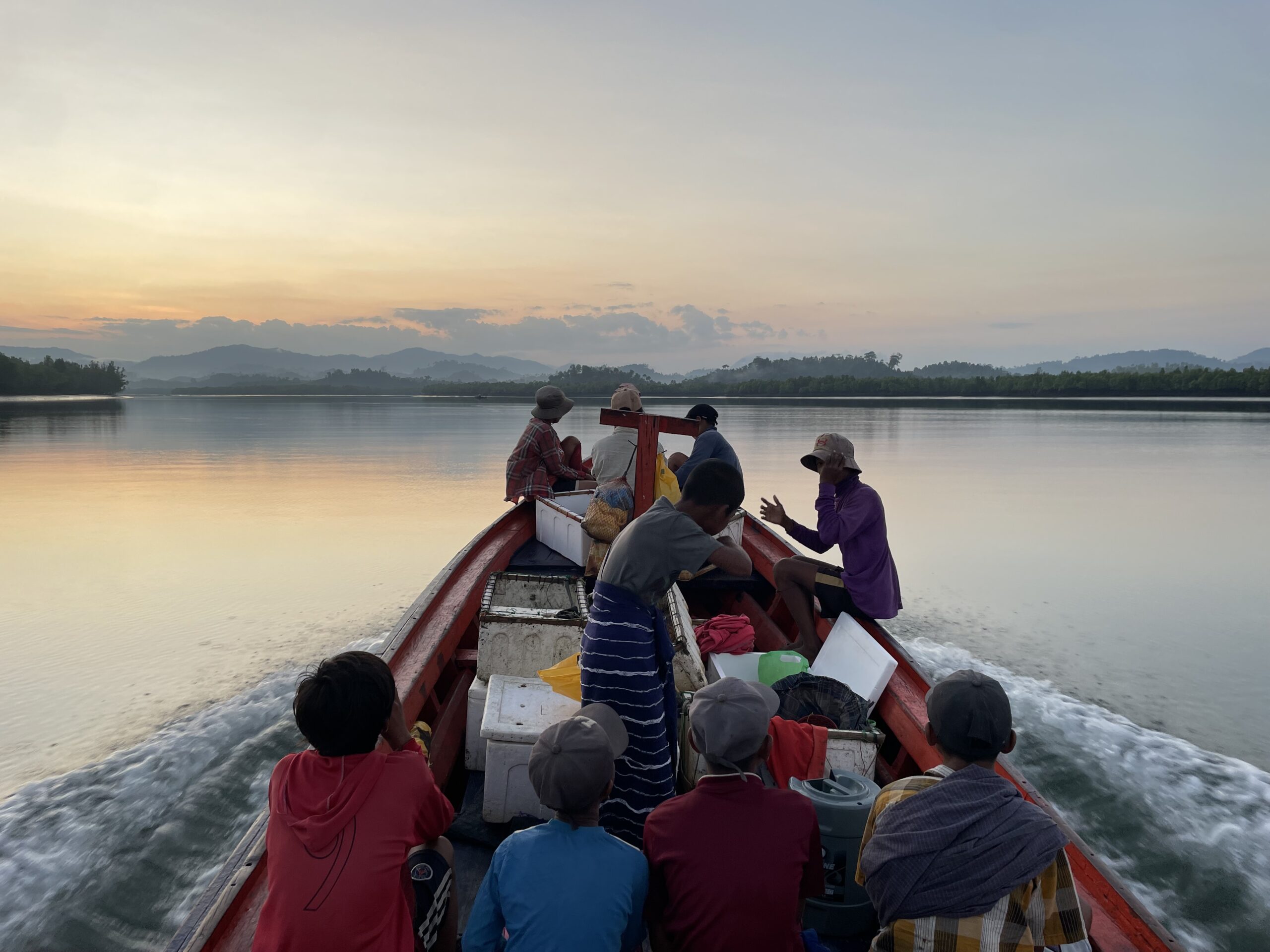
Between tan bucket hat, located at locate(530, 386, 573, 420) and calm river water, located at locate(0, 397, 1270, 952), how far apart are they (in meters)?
3.06

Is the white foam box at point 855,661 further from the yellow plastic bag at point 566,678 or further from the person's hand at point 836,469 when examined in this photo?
the yellow plastic bag at point 566,678

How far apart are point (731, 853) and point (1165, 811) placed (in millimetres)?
4575

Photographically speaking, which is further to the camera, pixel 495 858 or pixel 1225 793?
pixel 1225 793

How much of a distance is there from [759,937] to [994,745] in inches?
30.1

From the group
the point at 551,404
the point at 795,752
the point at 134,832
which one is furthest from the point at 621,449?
the point at 134,832

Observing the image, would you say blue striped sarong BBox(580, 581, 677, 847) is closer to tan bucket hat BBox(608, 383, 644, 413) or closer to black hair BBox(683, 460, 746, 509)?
black hair BBox(683, 460, 746, 509)

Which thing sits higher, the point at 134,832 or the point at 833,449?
the point at 833,449

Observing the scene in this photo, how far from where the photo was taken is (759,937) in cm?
199

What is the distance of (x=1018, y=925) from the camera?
6.16 ft

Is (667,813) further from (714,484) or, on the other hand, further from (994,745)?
(714,484)

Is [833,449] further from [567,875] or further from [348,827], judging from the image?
[348,827]

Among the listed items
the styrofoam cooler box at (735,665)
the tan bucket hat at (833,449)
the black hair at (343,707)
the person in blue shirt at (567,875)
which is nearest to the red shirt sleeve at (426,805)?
the black hair at (343,707)

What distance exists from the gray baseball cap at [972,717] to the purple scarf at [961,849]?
6 cm

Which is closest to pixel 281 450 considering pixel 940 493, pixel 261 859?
pixel 940 493
